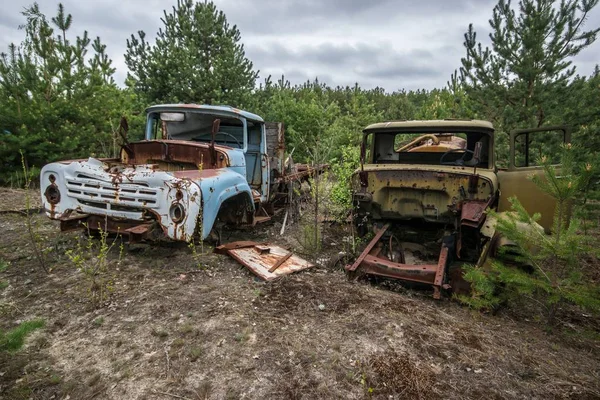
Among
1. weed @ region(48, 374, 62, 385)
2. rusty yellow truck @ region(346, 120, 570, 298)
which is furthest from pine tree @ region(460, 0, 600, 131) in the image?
weed @ region(48, 374, 62, 385)

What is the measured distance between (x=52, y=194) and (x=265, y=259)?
274 cm

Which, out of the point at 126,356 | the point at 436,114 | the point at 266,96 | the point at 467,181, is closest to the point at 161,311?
the point at 126,356

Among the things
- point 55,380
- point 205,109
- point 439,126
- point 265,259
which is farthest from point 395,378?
point 205,109

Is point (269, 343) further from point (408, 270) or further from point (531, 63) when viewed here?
point (531, 63)

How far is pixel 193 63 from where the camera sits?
479 inches

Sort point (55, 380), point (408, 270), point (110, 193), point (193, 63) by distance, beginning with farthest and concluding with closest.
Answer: point (193, 63) < point (110, 193) < point (408, 270) < point (55, 380)

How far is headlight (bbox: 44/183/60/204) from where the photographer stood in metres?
4.29

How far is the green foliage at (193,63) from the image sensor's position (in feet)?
40.0

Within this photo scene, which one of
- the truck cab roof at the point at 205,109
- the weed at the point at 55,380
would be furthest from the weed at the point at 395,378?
the truck cab roof at the point at 205,109

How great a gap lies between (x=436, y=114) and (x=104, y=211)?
56.7 ft

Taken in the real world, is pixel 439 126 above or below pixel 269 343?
above

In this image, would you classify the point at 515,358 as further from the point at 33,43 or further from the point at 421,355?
the point at 33,43

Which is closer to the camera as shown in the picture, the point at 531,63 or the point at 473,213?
the point at 473,213

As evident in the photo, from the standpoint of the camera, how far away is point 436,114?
17953 mm
